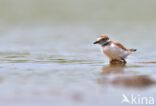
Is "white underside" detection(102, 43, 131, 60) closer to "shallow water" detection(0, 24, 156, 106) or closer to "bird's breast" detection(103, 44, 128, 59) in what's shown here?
"bird's breast" detection(103, 44, 128, 59)

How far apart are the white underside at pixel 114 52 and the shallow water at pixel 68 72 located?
23 centimetres

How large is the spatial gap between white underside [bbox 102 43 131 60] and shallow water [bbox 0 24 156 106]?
0.77ft

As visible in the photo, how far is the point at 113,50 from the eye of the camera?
1408 cm

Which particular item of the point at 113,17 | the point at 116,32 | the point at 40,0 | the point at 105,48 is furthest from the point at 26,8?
the point at 105,48

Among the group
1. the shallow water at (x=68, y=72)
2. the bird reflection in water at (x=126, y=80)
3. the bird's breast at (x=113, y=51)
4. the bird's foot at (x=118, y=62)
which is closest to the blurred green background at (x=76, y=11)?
the shallow water at (x=68, y=72)

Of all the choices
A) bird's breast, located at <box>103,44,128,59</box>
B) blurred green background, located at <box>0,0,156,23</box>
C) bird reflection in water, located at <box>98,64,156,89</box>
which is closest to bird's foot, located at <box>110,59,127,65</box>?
bird's breast, located at <box>103,44,128,59</box>

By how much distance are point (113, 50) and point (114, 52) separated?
60 millimetres

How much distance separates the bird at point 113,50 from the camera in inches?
555

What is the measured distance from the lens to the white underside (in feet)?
46.2

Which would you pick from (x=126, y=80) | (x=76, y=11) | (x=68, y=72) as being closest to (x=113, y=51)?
(x=68, y=72)

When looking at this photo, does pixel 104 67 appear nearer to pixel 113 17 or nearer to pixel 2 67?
pixel 2 67

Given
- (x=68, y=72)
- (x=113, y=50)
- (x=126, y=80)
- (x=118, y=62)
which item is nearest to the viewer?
(x=126, y=80)

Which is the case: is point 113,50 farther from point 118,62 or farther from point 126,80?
point 126,80

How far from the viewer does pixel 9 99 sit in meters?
10.1
